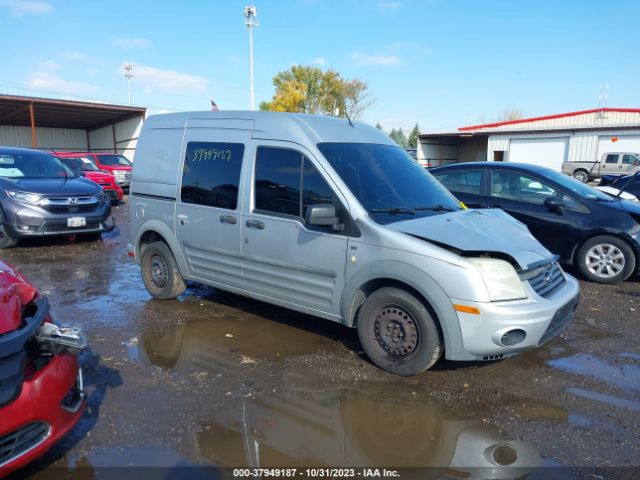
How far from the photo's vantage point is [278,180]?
4711 mm

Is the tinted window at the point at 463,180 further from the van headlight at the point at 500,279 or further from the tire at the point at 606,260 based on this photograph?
the van headlight at the point at 500,279

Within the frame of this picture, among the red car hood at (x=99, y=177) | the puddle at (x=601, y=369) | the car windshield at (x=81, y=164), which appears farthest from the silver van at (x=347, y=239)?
the car windshield at (x=81, y=164)

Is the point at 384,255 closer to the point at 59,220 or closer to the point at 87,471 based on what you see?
the point at 87,471

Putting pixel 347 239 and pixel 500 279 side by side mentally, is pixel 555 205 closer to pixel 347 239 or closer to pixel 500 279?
pixel 500 279

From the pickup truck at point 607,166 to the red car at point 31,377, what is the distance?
28173 mm

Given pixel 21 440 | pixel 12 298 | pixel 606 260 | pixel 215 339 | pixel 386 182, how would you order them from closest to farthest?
pixel 21 440, pixel 12 298, pixel 386 182, pixel 215 339, pixel 606 260

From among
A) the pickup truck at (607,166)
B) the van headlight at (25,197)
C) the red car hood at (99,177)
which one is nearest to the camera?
the van headlight at (25,197)

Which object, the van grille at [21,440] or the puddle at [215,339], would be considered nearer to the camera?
the van grille at [21,440]

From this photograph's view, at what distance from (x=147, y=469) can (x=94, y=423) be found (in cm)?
74

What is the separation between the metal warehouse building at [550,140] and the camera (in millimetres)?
31172

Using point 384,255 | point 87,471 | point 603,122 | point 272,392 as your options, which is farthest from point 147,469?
point 603,122

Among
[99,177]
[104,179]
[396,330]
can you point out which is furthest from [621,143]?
[396,330]

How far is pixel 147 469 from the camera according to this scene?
288 cm

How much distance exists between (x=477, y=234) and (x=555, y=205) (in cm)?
372
